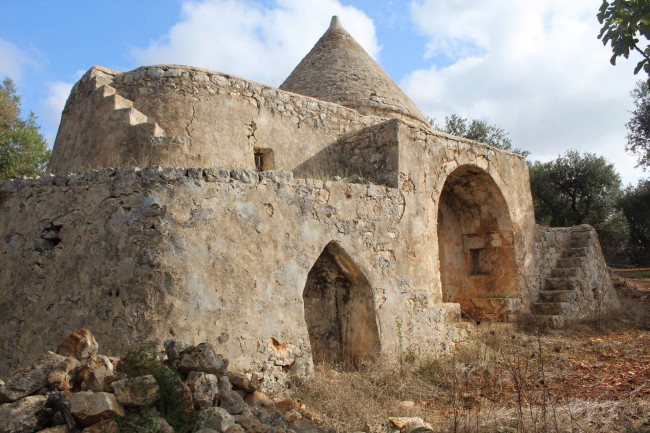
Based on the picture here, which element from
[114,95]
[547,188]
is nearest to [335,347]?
[114,95]

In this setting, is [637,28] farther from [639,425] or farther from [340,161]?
[340,161]

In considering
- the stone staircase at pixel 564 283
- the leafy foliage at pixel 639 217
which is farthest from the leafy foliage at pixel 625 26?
the leafy foliage at pixel 639 217

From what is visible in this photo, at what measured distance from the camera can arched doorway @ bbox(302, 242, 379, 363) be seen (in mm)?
6133

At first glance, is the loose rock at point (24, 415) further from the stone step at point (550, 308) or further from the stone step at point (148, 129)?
the stone step at point (550, 308)

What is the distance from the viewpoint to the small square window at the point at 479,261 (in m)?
9.31

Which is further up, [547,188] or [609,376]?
[547,188]

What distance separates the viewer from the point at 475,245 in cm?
938

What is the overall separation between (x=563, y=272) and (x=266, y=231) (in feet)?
21.2

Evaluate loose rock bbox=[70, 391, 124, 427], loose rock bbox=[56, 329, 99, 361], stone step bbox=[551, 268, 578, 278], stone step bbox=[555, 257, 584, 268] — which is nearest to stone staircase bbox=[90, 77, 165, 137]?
loose rock bbox=[56, 329, 99, 361]

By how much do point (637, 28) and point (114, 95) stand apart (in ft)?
18.9

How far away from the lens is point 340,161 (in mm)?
7930

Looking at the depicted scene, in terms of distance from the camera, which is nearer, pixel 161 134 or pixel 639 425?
pixel 639 425

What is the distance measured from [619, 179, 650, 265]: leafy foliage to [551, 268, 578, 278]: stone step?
41.5 ft

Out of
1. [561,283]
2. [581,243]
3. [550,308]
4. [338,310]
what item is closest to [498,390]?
→ [338,310]
